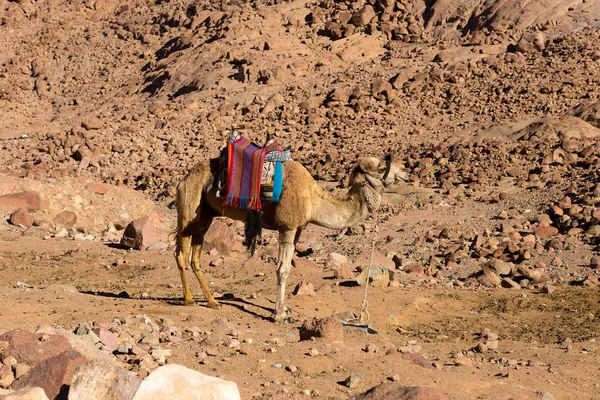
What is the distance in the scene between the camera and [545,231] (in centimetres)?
1590

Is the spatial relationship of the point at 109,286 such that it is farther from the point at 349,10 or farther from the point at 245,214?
the point at 349,10

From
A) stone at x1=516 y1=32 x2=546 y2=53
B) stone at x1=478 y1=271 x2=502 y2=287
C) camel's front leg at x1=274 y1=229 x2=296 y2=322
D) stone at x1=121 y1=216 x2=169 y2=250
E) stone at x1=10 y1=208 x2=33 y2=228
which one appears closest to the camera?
camel's front leg at x1=274 y1=229 x2=296 y2=322

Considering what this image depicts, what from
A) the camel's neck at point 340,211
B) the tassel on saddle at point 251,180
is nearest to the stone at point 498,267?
the camel's neck at point 340,211

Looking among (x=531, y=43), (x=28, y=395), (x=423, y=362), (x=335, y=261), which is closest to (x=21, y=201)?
(x=335, y=261)

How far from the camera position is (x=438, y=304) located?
1203 cm

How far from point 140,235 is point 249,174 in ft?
21.4

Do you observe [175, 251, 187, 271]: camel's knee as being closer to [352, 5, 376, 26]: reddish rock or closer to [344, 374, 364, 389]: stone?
[344, 374, 364, 389]: stone

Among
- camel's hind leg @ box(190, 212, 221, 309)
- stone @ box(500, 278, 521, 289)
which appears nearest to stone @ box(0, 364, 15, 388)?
camel's hind leg @ box(190, 212, 221, 309)

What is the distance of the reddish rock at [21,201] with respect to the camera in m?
18.5

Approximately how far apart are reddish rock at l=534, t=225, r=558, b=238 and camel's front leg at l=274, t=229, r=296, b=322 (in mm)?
7472

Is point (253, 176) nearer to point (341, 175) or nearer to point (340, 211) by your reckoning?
point (340, 211)

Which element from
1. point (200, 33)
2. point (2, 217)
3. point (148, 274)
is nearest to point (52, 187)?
point (2, 217)

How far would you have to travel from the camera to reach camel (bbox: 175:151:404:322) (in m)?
9.98

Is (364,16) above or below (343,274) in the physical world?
above
